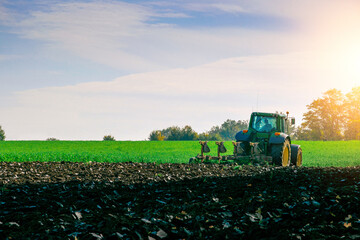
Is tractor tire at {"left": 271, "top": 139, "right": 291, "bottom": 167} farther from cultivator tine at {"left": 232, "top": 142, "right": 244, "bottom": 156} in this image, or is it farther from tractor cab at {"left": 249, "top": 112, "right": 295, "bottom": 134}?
cultivator tine at {"left": 232, "top": 142, "right": 244, "bottom": 156}

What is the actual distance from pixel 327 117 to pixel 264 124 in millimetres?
35225

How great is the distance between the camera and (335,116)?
149ft

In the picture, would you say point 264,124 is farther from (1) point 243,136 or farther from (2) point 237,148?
(2) point 237,148

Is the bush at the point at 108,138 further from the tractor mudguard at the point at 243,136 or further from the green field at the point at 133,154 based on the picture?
the tractor mudguard at the point at 243,136

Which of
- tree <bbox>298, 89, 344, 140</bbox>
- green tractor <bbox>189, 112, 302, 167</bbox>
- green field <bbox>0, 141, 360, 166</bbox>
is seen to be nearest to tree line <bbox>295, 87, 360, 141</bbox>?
tree <bbox>298, 89, 344, 140</bbox>

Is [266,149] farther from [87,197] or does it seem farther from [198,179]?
[87,197]

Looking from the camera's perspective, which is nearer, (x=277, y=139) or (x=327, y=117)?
(x=277, y=139)

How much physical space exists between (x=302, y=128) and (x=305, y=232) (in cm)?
4710

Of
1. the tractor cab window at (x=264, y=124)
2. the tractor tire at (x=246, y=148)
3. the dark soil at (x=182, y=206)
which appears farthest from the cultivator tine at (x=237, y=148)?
the dark soil at (x=182, y=206)

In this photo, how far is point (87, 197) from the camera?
7.09 meters

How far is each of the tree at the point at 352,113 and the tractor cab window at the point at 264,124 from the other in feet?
115

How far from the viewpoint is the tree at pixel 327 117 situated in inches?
1781

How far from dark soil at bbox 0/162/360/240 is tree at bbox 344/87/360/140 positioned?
129 ft

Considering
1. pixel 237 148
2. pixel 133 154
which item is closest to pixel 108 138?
pixel 133 154
